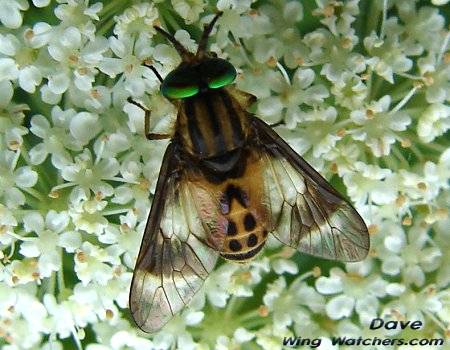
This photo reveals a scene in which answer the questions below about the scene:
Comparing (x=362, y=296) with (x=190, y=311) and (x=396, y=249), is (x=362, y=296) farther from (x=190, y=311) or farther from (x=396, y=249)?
(x=190, y=311)

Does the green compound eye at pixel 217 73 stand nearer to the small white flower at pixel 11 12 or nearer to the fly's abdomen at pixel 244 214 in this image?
the fly's abdomen at pixel 244 214

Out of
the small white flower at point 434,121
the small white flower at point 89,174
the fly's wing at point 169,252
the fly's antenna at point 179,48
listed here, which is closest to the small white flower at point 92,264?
the small white flower at point 89,174

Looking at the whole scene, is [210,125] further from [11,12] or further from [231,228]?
[11,12]

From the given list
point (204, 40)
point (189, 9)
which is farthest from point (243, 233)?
point (189, 9)

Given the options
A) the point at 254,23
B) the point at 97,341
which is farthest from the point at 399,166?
the point at 97,341

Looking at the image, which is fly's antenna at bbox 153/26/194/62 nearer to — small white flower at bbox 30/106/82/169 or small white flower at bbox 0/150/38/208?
small white flower at bbox 30/106/82/169

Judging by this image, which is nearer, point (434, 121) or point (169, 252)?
point (169, 252)

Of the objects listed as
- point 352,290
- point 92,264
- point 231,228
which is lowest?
point 352,290
